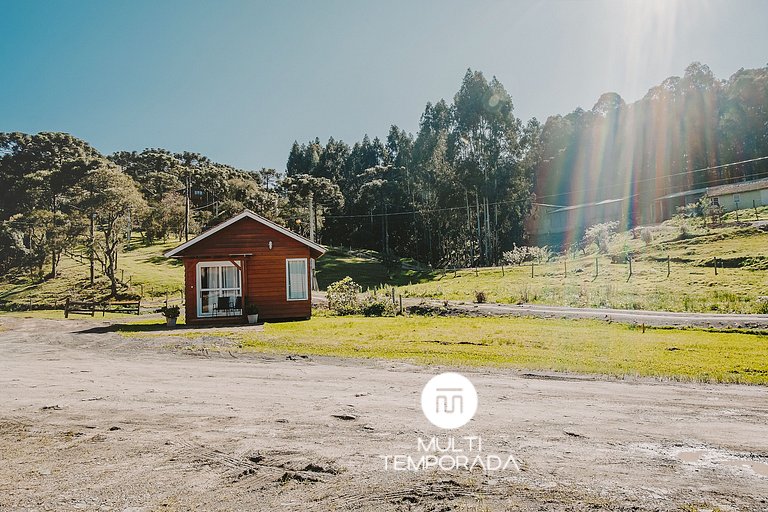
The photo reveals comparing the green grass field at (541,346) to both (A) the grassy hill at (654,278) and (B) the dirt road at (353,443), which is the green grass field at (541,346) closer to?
(B) the dirt road at (353,443)

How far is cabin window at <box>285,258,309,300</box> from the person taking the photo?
24656mm

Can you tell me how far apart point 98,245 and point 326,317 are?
2823 cm

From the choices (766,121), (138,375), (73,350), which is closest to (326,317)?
(73,350)

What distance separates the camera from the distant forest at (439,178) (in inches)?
1873

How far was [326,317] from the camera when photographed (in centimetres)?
2545

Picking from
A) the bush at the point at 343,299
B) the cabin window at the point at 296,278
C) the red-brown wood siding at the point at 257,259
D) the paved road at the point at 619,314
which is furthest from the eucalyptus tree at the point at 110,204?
the paved road at the point at 619,314

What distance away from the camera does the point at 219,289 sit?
24.4 m

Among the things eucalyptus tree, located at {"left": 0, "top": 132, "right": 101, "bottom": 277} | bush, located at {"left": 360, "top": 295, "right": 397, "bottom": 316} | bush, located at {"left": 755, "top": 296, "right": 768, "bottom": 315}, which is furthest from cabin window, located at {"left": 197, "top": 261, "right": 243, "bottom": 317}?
eucalyptus tree, located at {"left": 0, "top": 132, "right": 101, "bottom": 277}

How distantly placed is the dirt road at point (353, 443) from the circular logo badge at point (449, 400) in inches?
8.6

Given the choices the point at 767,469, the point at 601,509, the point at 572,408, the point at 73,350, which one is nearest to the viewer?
the point at 601,509

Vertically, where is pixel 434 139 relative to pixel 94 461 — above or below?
above

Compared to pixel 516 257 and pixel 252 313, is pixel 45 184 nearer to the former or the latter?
pixel 252 313

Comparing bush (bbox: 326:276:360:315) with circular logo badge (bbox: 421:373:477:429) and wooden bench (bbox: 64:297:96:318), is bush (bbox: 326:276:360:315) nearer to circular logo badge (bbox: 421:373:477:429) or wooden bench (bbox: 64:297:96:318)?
wooden bench (bbox: 64:297:96:318)

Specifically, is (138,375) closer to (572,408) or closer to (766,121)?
(572,408)
